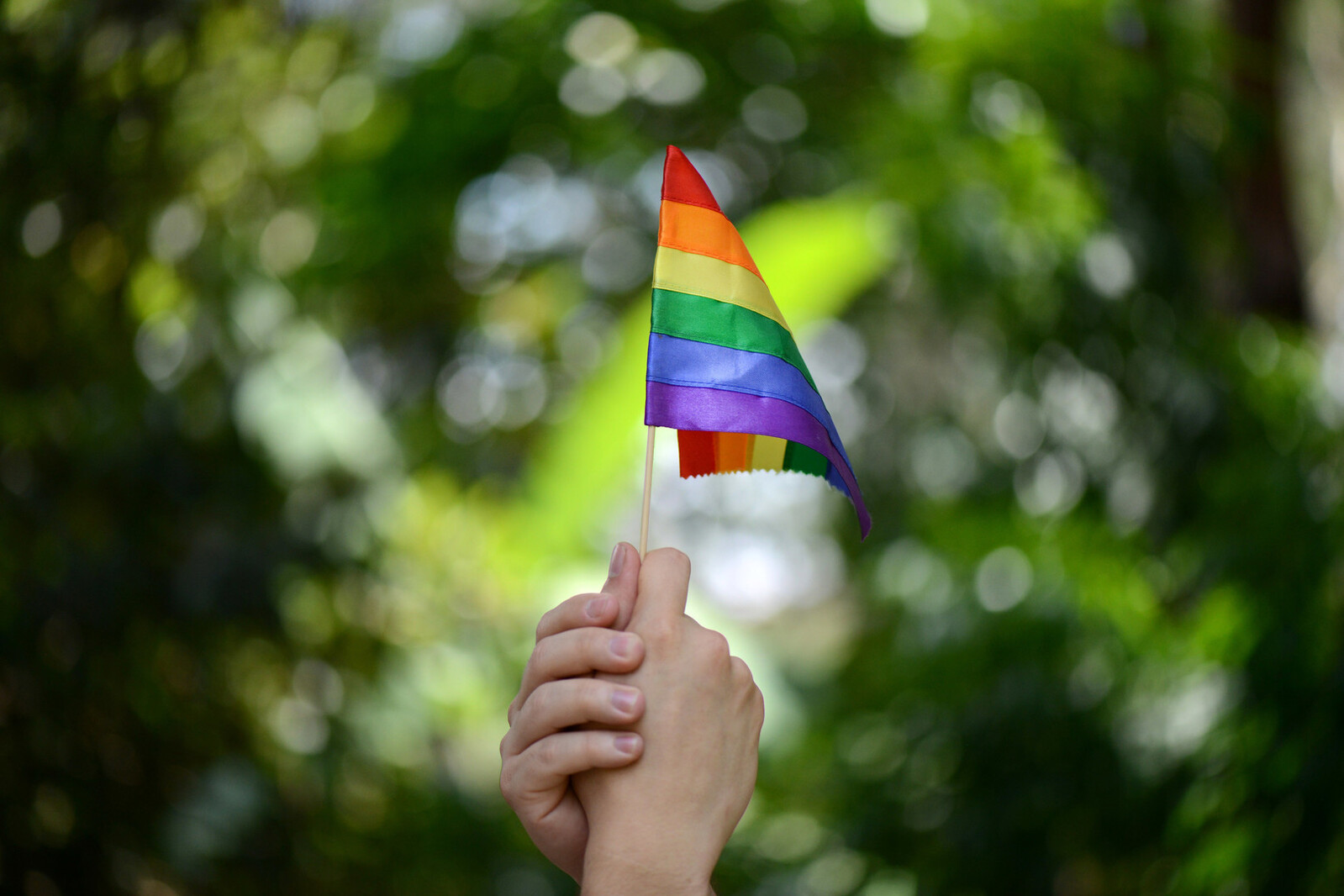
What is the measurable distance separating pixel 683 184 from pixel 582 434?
0.94 meters

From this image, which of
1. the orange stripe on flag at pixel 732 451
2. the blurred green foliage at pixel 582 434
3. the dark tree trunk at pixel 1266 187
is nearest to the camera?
the orange stripe on flag at pixel 732 451

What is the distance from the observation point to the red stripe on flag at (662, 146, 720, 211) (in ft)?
1.32

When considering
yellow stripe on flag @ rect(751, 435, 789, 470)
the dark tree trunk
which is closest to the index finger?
yellow stripe on flag @ rect(751, 435, 789, 470)

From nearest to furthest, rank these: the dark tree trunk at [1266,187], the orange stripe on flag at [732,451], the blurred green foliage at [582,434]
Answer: the orange stripe on flag at [732,451] < the blurred green foliage at [582,434] < the dark tree trunk at [1266,187]

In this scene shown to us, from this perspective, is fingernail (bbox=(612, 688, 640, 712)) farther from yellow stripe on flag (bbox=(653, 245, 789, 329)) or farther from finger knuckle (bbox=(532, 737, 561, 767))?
yellow stripe on flag (bbox=(653, 245, 789, 329))

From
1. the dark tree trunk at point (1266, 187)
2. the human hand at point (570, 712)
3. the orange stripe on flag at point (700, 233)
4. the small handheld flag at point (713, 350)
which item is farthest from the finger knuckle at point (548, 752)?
the dark tree trunk at point (1266, 187)

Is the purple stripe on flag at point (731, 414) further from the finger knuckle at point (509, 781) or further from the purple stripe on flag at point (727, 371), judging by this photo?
the finger knuckle at point (509, 781)

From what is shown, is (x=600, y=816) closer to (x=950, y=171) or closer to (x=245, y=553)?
(x=245, y=553)

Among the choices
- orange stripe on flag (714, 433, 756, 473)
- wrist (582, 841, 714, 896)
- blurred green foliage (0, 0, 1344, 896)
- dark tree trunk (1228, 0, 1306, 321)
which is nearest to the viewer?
wrist (582, 841, 714, 896)

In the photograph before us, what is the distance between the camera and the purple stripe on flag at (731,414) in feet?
1.28

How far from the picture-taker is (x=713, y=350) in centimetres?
41

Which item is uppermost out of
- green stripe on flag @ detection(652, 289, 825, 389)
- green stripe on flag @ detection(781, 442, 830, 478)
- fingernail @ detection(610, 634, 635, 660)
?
green stripe on flag @ detection(652, 289, 825, 389)

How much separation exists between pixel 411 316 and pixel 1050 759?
122 centimetres

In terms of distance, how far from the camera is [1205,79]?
1474 millimetres
